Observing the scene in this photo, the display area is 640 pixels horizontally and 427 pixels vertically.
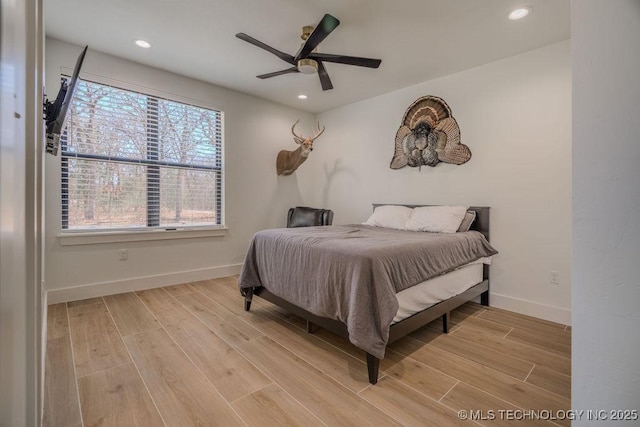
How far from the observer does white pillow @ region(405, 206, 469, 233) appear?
9.62ft

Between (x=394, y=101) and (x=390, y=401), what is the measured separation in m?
3.59

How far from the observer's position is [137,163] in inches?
129

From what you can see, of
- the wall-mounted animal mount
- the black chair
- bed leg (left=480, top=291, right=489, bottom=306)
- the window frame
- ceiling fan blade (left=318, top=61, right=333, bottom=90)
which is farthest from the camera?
the black chair

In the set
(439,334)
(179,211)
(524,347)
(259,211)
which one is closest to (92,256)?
(179,211)

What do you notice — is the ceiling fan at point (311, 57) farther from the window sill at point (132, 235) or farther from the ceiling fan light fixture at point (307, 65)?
the window sill at point (132, 235)

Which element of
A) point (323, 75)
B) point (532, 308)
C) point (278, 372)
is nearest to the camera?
point (278, 372)

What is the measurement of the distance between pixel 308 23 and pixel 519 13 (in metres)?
1.72

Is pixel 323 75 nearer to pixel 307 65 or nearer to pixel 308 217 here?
pixel 307 65

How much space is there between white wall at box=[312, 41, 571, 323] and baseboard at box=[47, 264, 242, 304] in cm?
283

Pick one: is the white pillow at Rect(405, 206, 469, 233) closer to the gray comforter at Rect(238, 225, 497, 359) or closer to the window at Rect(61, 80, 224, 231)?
the gray comforter at Rect(238, 225, 497, 359)

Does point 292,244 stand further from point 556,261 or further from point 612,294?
point 556,261

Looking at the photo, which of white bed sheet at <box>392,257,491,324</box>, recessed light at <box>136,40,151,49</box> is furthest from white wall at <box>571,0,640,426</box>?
recessed light at <box>136,40,151,49</box>

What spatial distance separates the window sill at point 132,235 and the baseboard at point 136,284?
466mm

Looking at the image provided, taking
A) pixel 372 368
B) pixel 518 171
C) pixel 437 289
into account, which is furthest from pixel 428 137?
pixel 372 368
